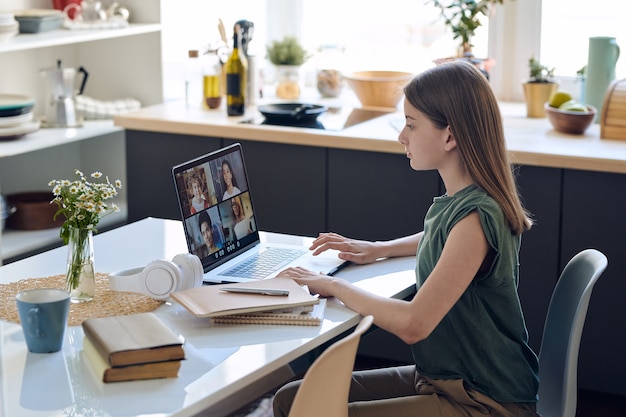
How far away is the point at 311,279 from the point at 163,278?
300 millimetres

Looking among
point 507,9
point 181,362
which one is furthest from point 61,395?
point 507,9

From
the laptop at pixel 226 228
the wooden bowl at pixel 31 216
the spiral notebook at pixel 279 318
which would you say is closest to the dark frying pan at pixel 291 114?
the wooden bowl at pixel 31 216

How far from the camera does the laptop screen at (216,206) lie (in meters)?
2.13

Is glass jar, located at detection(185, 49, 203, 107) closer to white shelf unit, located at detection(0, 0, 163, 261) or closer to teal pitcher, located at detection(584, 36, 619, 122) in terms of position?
white shelf unit, located at detection(0, 0, 163, 261)

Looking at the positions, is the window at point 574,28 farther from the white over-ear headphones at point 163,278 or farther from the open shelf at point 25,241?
the white over-ear headphones at point 163,278

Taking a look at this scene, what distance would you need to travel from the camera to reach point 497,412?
1.95 m

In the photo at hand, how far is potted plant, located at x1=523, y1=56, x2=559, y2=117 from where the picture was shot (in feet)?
11.6

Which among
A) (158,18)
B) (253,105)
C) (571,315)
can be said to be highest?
(158,18)

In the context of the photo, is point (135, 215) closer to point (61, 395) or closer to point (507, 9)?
point (507, 9)

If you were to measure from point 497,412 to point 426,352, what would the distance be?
19 cm

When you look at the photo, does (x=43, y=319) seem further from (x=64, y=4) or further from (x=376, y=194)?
(x=64, y=4)

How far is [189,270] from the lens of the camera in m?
2.03

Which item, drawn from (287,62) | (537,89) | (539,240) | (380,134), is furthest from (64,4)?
(539,240)

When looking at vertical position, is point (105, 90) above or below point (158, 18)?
below
